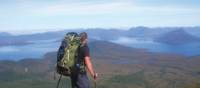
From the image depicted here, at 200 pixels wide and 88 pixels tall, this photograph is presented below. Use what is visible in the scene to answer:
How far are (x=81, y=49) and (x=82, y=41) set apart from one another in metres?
0.29

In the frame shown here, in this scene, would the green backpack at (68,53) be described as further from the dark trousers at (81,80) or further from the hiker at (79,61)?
the dark trousers at (81,80)

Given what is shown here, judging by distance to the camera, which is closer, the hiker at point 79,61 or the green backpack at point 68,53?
the hiker at point 79,61

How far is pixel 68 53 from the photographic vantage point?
1457 centimetres

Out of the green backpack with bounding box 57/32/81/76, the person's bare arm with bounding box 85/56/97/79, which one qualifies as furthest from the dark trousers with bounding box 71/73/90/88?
the person's bare arm with bounding box 85/56/97/79

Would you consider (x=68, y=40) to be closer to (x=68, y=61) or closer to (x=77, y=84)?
(x=68, y=61)

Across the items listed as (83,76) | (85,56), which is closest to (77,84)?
(83,76)

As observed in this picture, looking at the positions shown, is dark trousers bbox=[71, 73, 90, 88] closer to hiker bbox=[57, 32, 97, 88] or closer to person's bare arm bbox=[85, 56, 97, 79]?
hiker bbox=[57, 32, 97, 88]

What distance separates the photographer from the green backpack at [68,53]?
1459 centimetres

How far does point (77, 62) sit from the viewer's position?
48.4 feet

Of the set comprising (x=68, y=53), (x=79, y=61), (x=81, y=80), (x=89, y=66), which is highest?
(x=68, y=53)

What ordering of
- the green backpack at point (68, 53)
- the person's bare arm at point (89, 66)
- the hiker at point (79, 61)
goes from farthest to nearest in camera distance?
1. the green backpack at point (68, 53)
2. the hiker at point (79, 61)
3. the person's bare arm at point (89, 66)

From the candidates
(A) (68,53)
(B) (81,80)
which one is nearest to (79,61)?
(A) (68,53)

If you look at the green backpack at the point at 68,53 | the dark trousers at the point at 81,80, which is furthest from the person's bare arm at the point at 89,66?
the dark trousers at the point at 81,80

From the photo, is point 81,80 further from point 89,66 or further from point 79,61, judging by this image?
point 89,66
